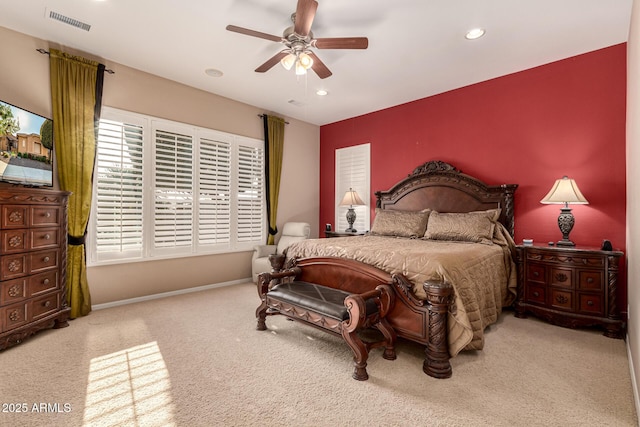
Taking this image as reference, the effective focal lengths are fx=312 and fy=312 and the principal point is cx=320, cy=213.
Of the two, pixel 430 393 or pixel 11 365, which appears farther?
pixel 11 365

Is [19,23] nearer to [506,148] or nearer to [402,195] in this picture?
[402,195]

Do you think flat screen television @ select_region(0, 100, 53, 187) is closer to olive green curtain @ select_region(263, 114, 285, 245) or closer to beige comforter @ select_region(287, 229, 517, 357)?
beige comforter @ select_region(287, 229, 517, 357)

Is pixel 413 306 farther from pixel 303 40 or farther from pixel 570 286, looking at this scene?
pixel 303 40

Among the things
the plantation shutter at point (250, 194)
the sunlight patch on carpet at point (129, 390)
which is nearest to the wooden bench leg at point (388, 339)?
the sunlight patch on carpet at point (129, 390)

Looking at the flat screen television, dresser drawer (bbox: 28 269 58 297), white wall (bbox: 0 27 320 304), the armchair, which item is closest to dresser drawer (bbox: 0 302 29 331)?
dresser drawer (bbox: 28 269 58 297)

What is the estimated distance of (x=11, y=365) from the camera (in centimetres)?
237

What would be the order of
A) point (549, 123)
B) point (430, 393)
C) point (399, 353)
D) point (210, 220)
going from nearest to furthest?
point (430, 393) → point (399, 353) → point (549, 123) → point (210, 220)

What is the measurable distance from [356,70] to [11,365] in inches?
173

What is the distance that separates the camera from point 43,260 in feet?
9.75

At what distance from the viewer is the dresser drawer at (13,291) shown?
8.52 feet

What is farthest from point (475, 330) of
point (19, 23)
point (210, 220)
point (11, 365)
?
point (19, 23)

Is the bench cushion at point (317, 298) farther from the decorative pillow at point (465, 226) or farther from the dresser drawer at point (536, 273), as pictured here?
the dresser drawer at point (536, 273)

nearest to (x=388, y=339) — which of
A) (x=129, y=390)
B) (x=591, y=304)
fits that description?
(x=129, y=390)

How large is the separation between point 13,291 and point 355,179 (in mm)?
4819
